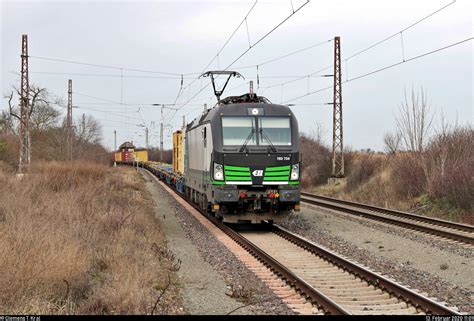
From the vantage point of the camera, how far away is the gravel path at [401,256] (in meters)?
8.06

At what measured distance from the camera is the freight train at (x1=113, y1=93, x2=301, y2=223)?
13812mm

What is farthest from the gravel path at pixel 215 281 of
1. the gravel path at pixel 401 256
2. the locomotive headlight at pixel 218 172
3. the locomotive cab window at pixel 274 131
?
the locomotive cab window at pixel 274 131

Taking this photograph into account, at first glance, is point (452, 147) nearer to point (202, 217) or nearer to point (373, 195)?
point (373, 195)

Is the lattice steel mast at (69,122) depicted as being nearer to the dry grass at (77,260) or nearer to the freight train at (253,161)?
the dry grass at (77,260)

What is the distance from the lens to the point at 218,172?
13.8 metres

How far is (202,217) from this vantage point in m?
18.2

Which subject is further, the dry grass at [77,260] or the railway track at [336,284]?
the railway track at [336,284]

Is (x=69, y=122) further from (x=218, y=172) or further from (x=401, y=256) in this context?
(x=401, y=256)

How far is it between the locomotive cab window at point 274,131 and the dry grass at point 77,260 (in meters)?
4.05

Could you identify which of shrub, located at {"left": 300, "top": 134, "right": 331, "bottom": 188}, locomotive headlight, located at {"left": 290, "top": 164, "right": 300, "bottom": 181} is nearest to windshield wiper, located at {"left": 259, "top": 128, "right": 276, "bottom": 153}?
locomotive headlight, located at {"left": 290, "top": 164, "right": 300, "bottom": 181}

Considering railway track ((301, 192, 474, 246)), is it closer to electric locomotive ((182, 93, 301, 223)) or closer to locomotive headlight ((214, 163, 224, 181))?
electric locomotive ((182, 93, 301, 223))

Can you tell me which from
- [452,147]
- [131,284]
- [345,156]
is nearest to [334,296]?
[131,284]

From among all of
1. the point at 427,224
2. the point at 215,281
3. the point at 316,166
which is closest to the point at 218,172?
the point at 215,281

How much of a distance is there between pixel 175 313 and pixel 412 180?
1836 centimetres
